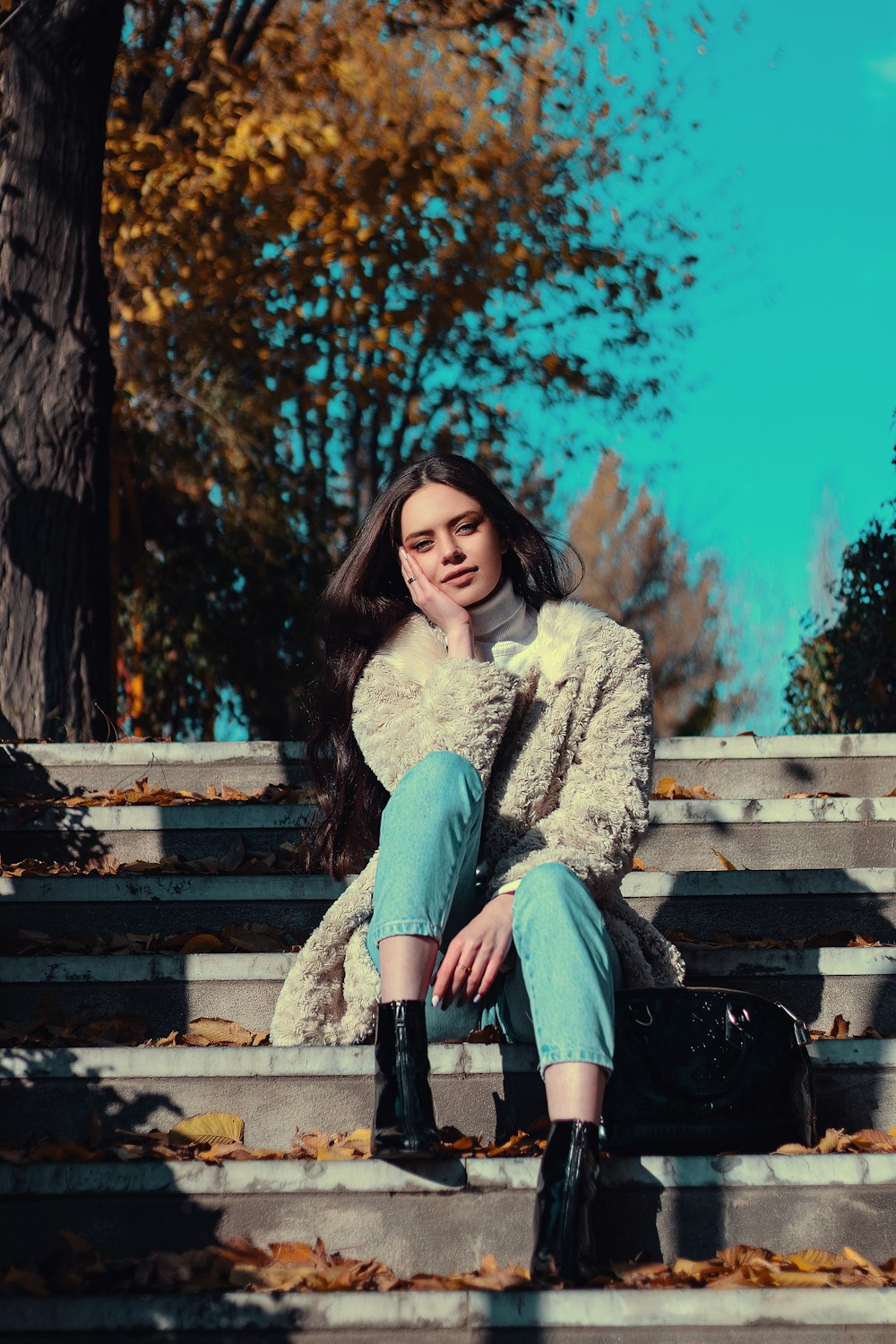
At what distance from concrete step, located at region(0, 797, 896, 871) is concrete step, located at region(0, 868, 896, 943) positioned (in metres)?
0.37

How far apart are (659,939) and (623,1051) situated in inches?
14.2

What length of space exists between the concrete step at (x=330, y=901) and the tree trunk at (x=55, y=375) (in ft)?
7.90

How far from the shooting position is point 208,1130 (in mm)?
2611

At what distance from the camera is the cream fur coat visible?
8.96ft

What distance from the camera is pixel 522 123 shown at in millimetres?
15188

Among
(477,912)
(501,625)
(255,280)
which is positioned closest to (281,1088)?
(477,912)

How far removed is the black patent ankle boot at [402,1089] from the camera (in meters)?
2.30

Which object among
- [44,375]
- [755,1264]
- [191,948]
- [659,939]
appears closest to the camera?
[755,1264]

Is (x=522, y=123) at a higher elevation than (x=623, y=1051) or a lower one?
higher

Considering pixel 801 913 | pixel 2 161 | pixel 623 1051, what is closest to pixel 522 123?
pixel 2 161

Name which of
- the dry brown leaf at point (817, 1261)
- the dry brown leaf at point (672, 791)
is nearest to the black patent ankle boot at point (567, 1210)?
the dry brown leaf at point (817, 1261)

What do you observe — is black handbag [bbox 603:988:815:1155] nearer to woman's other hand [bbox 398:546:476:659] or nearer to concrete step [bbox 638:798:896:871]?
woman's other hand [bbox 398:546:476:659]

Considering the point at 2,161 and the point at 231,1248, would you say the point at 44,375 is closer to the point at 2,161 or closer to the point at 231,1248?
the point at 2,161

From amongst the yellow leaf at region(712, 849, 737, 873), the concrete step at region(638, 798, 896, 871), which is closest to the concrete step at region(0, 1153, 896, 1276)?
the yellow leaf at region(712, 849, 737, 873)
